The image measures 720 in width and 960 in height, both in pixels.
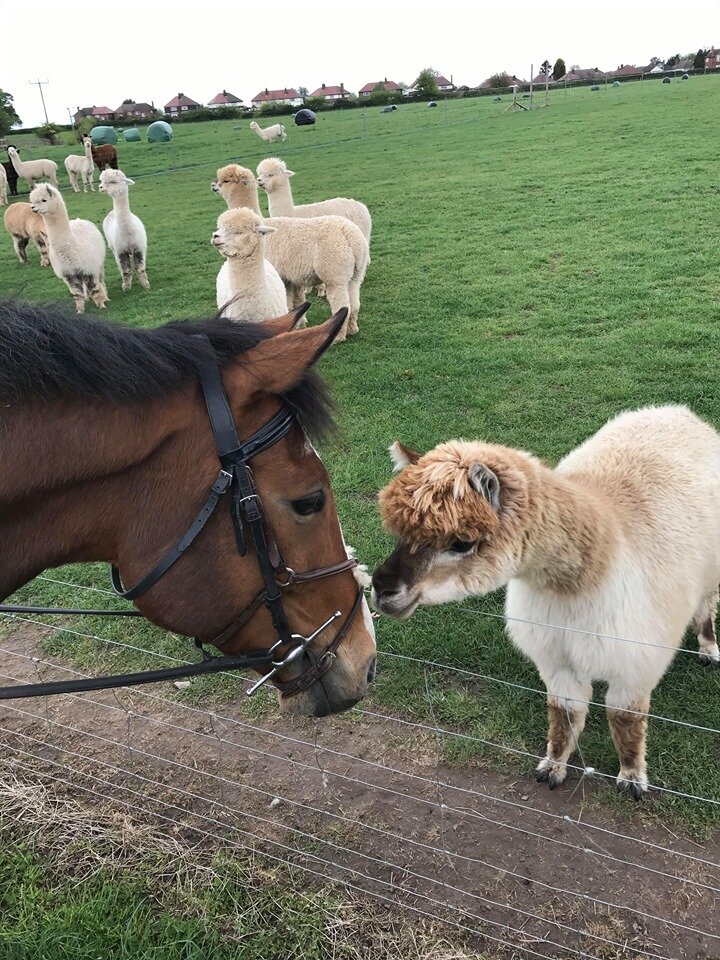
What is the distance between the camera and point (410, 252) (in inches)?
511

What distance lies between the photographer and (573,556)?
2699mm

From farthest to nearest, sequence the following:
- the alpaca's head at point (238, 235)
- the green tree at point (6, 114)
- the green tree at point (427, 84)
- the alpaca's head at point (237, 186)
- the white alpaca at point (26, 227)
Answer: the green tree at point (427, 84) → the green tree at point (6, 114) → the white alpaca at point (26, 227) → the alpaca's head at point (237, 186) → the alpaca's head at point (238, 235)

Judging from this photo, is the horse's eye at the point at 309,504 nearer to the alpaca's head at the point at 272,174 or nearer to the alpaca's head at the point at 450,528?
the alpaca's head at the point at 450,528

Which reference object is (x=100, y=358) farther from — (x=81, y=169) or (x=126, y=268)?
(x=81, y=169)

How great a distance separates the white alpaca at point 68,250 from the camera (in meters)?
11.2

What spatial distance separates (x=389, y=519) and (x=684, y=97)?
38934mm

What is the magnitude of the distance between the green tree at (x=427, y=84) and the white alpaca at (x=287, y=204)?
56719 mm

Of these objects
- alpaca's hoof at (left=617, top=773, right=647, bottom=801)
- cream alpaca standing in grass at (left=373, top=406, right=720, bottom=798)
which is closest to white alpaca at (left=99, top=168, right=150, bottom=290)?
cream alpaca standing in grass at (left=373, top=406, right=720, bottom=798)

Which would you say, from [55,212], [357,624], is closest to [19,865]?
[357,624]

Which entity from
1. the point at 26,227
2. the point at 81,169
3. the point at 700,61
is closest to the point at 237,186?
the point at 26,227

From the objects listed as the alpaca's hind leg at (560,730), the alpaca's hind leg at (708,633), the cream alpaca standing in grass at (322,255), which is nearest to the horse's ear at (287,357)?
the alpaca's hind leg at (560,730)

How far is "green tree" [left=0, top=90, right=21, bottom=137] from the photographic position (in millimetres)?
43672

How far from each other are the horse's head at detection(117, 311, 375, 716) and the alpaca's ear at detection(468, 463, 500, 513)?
71 centimetres

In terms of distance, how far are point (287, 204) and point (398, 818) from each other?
10477 millimetres
